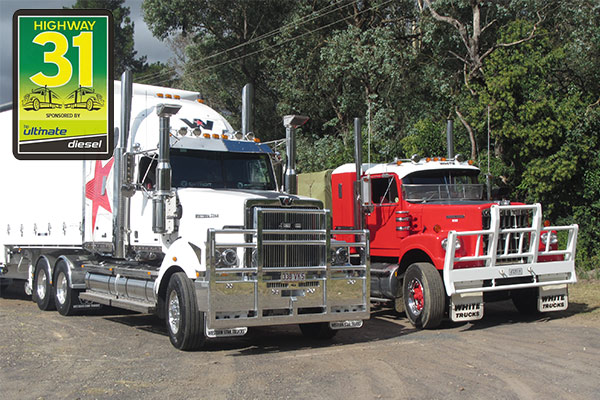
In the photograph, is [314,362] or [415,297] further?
[415,297]

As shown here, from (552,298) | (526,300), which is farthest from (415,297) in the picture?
(552,298)

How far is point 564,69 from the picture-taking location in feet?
74.6

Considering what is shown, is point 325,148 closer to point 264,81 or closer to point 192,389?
point 264,81

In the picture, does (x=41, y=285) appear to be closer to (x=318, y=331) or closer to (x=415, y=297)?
(x=318, y=331)

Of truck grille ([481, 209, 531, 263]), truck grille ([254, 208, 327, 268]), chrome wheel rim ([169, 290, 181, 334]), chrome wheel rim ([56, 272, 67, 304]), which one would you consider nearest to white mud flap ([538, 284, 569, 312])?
truck grille ([481, 209, 531, 263])

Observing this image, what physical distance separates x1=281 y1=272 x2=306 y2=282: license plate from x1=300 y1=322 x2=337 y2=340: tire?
1.34 meters

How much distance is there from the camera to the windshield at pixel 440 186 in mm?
13344

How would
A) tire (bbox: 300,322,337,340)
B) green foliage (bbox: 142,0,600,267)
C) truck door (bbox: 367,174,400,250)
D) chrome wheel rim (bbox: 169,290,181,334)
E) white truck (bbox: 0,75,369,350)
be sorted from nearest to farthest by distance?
white truck (bbox: 0,75,369,350) < chrome wheel rim (bbox: 169,290,181,334) < tire (bbox: 300,322,337,340) < truck door (bbox: 367,174,400,250) < green foliage (bbox: 142,0,600,267)

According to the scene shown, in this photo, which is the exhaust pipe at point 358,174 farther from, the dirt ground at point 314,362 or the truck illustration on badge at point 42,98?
the truck illustration on badge at point 42,98

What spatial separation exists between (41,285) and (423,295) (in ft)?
27.2

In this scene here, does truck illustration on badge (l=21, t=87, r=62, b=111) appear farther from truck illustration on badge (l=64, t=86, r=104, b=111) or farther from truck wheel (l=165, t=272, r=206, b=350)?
truck wheel (l=165, t=272, r=206, b=350)

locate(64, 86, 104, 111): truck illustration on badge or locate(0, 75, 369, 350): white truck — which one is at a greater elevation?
locate(64, 86, 104, 111): truck illustration on badge

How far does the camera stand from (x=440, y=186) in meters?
13.5

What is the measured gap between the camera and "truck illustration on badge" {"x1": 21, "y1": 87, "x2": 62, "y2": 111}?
1148cm
